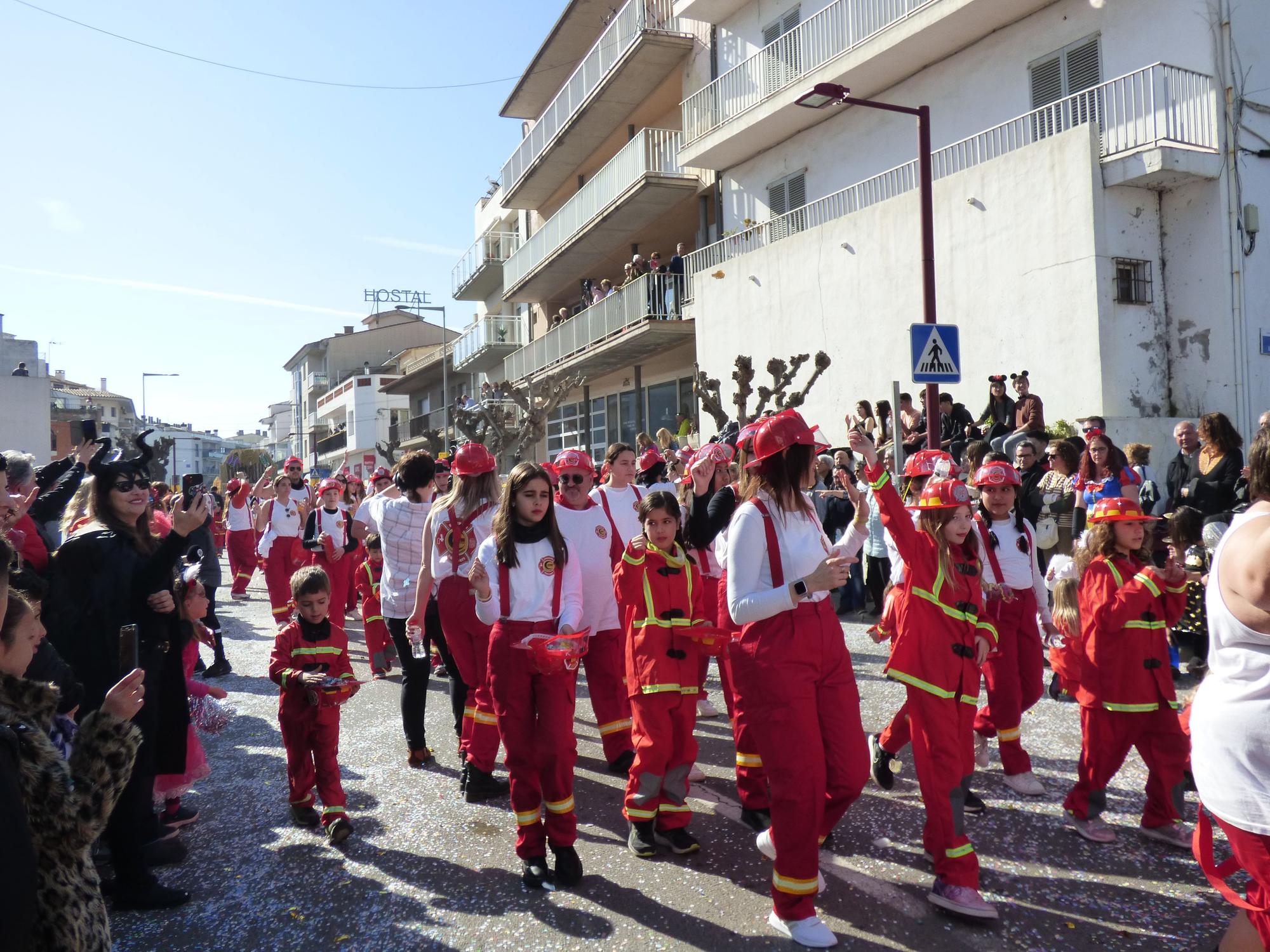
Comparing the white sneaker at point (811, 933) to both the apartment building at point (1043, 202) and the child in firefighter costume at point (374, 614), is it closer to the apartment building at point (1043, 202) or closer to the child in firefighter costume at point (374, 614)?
the child in firefighter costume at point (374, 614)

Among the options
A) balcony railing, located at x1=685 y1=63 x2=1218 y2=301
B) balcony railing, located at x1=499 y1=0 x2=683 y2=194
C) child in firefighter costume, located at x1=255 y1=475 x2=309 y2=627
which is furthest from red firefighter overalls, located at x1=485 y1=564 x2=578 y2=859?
balcony railing, located at x1=499 y1=0 x2=683 y2=194

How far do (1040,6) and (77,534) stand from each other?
14.8 metres

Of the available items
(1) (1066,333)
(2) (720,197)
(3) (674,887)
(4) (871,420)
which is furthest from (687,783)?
(2) (720,197)

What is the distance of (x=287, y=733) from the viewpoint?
5004 millimetres

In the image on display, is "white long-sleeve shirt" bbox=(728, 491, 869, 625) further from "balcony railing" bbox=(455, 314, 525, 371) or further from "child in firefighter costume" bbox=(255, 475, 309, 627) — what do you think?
"balcony railing" bbox=(455, 314, 525, 371)

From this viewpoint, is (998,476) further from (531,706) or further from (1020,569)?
(531,706)

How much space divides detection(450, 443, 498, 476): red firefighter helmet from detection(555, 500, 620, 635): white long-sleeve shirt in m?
0.51

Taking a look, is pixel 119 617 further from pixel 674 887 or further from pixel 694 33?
pixel 694 33

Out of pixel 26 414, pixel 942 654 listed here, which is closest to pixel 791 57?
pixel 942 654

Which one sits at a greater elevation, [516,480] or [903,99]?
[903,99]

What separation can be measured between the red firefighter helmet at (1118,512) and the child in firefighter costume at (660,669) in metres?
1.99

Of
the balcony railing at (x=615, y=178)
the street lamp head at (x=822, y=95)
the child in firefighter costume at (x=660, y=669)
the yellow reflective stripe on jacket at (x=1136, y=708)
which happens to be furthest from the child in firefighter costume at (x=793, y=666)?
the balcony railing at (x=615, y=178)

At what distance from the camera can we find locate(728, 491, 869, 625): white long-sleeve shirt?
3609 mm

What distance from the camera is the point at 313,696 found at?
4.88 m
